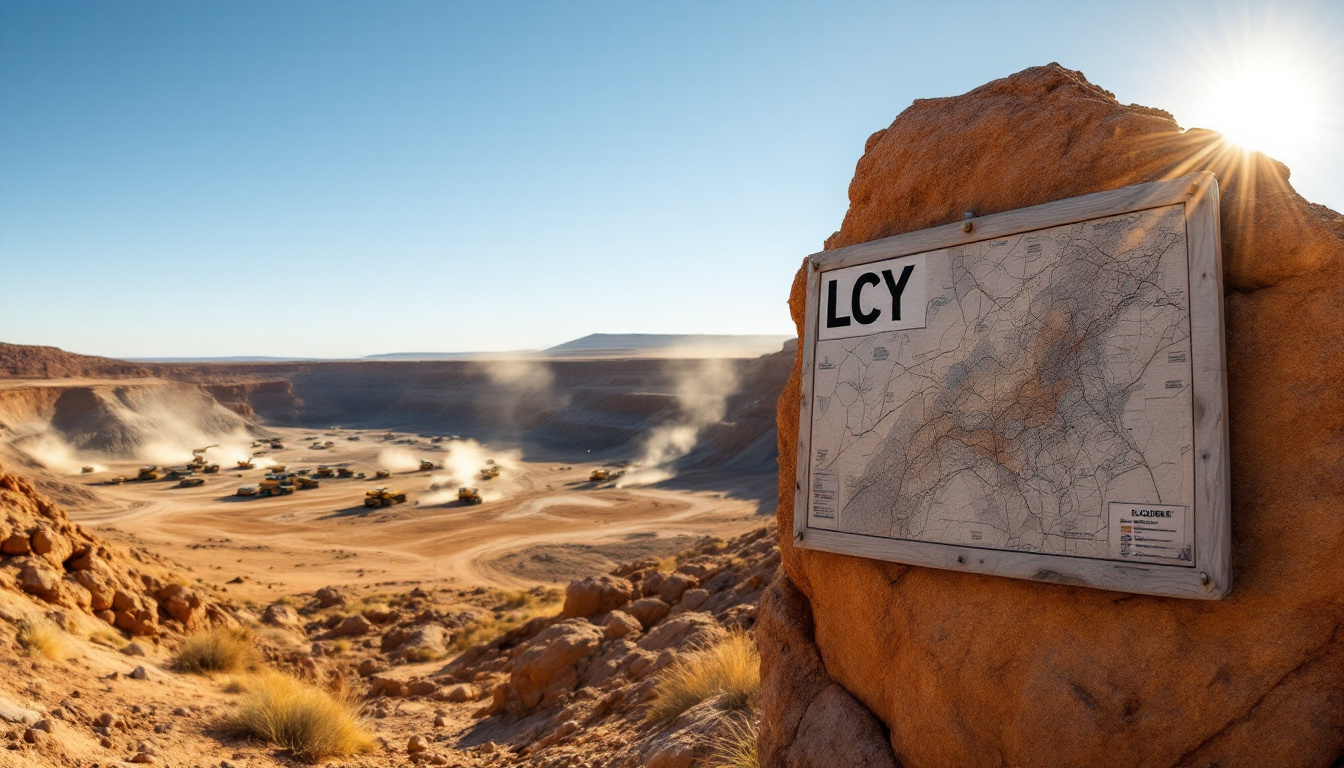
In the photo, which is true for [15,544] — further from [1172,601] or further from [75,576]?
[1172,601]

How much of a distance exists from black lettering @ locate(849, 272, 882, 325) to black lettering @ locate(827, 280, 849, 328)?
55 millimetres

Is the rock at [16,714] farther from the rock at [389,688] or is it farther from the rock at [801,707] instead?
the rock at [389,688]

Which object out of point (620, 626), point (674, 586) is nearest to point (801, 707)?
point (620, 626)

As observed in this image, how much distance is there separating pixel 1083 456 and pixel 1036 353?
1.35ft

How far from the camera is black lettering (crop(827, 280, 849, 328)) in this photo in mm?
3611

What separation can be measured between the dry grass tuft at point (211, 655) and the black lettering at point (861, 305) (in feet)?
26.9

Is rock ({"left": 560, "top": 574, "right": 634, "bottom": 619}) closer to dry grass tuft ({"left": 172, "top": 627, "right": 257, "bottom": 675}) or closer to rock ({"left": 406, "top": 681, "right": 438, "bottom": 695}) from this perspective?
rock ({"left": 406, "top": 681, "right": 438, "bottom": 695})

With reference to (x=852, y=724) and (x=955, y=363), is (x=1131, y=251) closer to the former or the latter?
(x=955, y=363)

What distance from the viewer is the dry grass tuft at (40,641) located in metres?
6.44

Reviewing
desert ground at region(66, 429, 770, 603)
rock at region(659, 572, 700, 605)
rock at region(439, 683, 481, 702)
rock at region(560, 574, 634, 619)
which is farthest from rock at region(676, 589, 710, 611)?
desert ground at region(66, 429, 770, 603)

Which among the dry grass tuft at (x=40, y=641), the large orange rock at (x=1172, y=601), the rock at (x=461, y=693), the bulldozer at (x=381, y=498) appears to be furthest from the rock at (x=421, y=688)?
the bulldozer at (x=381, y=498)

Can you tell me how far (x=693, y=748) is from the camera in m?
4.88

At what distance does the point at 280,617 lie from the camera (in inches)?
553

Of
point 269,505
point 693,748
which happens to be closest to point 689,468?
point 269,505
